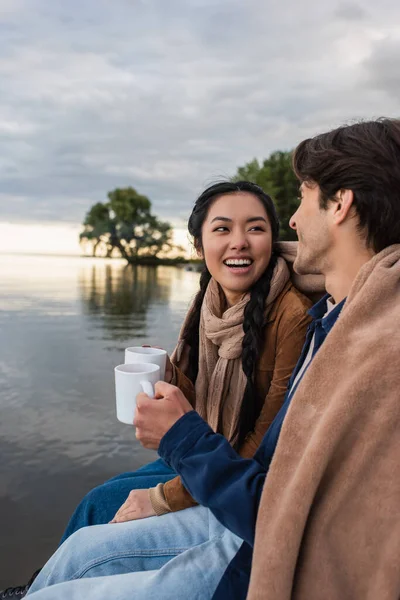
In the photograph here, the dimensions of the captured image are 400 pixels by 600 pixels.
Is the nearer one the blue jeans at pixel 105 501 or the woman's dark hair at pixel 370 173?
the woman's dark hair at pixel 370 173

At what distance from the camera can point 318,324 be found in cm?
192

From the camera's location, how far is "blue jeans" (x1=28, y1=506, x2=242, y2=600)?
1763 millimetres

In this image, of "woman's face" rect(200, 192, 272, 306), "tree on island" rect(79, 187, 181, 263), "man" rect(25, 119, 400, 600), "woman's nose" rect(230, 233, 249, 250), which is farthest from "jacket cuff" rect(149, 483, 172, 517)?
"tree on island" rect(79, 187, 181, 263)

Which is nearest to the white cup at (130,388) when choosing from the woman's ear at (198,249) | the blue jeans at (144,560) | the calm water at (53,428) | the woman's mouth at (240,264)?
the blue jeans at (144,560)

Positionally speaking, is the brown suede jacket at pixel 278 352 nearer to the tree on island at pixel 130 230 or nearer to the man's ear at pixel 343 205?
the man's ear at pixel 343 205

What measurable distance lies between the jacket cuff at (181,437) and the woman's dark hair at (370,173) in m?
0.79

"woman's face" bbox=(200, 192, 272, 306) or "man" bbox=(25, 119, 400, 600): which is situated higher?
"woman's face" bbox=(200, 192, 272, 306)

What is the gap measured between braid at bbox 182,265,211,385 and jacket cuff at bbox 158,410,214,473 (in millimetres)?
1485

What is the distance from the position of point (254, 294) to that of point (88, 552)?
1407 millimetres

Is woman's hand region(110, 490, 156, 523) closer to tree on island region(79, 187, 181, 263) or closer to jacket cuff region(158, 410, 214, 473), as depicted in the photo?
jacket cuff region(158, 410, 214, 473)

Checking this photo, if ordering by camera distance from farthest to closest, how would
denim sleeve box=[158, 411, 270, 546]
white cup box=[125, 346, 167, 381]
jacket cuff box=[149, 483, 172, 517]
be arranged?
jacket cuff box=[149, 483, 172, 517] < white cup box=[125, 346, 167, 381] < denim sleeve box=[158, 411, 270, 546]

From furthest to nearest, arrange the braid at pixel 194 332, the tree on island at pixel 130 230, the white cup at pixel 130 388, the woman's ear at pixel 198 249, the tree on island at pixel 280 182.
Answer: the tree on island at pixel 130 230
the tree on island at pixel 280 182
the braid at pixel 194 332
the woman's ear at pixel 198 249
the white cup at pixel 130 388

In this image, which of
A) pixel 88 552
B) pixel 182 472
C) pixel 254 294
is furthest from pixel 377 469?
pixel 254 294

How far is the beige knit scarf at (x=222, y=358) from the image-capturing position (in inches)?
109
